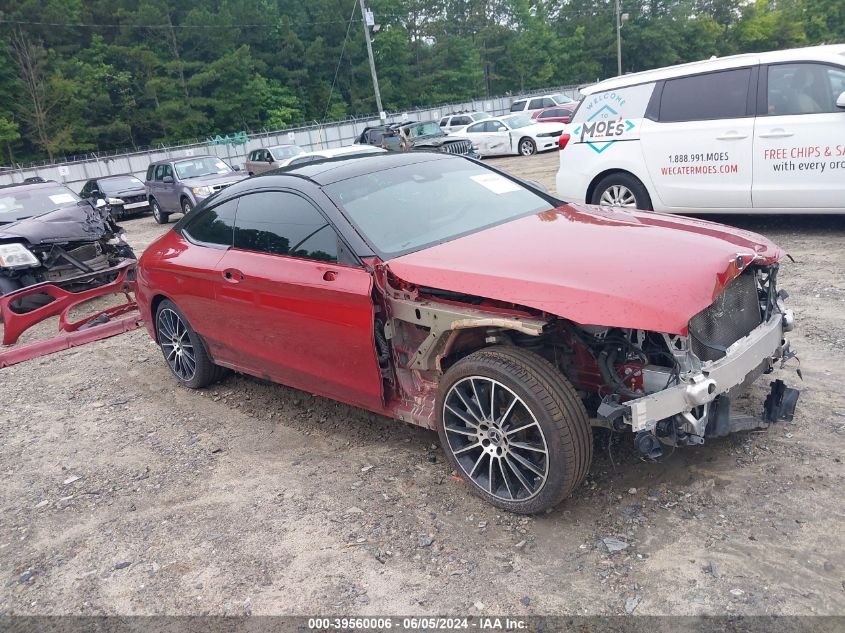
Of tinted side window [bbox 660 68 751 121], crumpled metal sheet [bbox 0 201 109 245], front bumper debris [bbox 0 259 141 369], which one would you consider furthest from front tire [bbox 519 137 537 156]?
front bumper debris [bbox 0 259 141 369]

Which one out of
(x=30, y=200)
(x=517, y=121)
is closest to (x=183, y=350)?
(x=30, y=200)

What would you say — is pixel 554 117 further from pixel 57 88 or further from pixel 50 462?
pixel 57 88

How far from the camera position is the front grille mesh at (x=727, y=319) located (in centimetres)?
312

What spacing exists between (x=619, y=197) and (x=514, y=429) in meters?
5.65

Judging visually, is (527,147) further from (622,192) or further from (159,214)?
(622,192)

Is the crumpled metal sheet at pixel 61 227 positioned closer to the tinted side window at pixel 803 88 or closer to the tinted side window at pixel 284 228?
the tinted side window at pixel 284 228

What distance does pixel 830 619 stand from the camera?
2449 mm

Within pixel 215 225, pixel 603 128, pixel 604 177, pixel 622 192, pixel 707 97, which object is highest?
pixel 707 97

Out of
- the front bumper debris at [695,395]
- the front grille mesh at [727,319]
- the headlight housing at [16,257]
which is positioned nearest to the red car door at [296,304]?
the front bumper debris at [695,395]

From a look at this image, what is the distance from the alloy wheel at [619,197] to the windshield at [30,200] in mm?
7876

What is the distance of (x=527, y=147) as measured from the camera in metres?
23.1

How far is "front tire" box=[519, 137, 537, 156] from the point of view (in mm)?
22953

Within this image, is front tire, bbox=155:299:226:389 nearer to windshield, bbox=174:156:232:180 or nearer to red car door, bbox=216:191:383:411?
red car door, bbox=216:191:383:411

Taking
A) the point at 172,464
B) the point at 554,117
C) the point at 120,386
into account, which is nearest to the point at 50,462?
the point at 172,464
